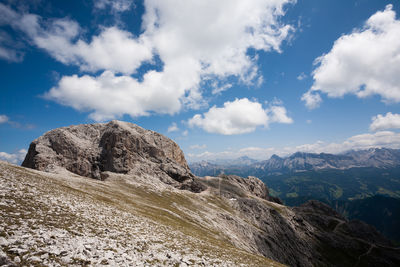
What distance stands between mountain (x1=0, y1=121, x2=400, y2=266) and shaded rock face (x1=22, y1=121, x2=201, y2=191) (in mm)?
647

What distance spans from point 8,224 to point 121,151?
114m

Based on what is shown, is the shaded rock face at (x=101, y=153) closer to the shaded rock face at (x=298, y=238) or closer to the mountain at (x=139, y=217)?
the mountain at (x=139, y=217)

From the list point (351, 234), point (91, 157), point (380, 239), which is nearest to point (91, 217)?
point (91, 157)

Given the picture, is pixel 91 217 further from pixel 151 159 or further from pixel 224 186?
pixel 224 186

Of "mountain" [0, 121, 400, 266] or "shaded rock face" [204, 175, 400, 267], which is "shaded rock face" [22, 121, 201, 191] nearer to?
"mountain" [0, 121, 400, 266]

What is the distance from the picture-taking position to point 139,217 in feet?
98.9

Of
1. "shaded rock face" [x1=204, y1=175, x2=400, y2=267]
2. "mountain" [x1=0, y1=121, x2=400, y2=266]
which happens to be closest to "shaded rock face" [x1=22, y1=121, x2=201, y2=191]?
"mountain" [x1=0, y1=121, x2=400, y2=266]

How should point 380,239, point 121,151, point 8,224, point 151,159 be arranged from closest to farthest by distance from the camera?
point 8,224, point 121,151, point 151,159, point 380,239

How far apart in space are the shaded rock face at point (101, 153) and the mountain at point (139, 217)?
2.12 ft

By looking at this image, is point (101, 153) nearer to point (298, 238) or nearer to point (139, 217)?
point (139, 217)

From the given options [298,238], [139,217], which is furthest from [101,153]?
[298,238]

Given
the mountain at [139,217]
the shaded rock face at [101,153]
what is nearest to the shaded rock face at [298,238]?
the mountain at [139,217]

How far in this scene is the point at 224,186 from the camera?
156 meters

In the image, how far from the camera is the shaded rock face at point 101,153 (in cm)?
11031
